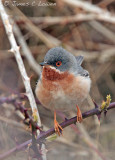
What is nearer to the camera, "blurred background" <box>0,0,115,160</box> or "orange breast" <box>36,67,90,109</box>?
"orange breast" <box>36,67,90,109</box>

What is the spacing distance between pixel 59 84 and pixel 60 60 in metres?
0.34

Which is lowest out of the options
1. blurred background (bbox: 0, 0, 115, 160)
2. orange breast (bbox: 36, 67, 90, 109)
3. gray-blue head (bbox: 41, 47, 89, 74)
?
orange breast (bbox: 36, 67, 90, 109)

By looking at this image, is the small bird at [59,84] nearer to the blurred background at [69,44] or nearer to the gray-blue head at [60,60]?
the gray-blue head at [60,60]

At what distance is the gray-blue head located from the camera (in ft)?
10.1

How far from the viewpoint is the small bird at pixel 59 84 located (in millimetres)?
3035

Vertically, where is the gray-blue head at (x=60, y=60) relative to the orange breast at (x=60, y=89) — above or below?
above

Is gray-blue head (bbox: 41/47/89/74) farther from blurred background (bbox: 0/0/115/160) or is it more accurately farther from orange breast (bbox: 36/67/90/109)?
blurred background (bbox: 0/0/115/160)

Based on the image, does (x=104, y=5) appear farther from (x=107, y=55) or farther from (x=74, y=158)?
(x=74, y=158)

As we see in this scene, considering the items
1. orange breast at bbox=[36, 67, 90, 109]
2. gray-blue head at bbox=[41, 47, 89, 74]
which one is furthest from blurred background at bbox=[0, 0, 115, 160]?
orange breast at bbox=[36, 67, 90, 109]

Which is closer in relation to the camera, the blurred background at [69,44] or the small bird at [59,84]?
the small bird at [59,84]

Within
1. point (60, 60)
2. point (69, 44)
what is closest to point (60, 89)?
point (60, 60)

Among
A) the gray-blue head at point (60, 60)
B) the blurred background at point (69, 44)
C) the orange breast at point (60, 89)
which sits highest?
the blurred background at point (69, 44)

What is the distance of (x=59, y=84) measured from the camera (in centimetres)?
309

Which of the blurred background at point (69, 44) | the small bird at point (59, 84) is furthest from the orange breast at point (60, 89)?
the blurred background at point (69, 44)
